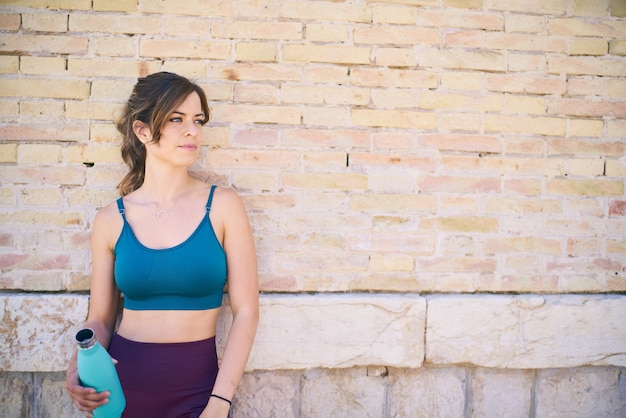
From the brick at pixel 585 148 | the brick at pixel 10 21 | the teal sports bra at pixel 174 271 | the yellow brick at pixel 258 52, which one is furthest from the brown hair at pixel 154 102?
the brick at pixel 585 148

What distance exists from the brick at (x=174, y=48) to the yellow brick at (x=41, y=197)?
87 centimetres

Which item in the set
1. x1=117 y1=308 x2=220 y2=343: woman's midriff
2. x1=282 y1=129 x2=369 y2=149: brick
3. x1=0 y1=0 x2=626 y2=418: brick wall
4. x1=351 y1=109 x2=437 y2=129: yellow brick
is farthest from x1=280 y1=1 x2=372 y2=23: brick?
x1=117 y1=308 x2=220 y2=343: woman's midriff

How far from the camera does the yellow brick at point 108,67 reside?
8.08ft

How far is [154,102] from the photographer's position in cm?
215

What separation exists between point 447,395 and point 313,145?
159 centimetres

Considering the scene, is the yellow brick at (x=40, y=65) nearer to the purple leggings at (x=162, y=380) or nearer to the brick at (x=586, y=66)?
the purple leggings at (x=162, y=380)

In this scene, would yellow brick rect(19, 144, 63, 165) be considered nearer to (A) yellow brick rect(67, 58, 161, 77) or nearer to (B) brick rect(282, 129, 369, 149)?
(A) yellow brick rect(67, 58, 161, 77)

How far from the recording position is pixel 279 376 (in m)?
2.60

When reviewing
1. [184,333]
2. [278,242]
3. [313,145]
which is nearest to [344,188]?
[313,145]

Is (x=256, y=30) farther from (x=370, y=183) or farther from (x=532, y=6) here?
(x=532, y=6)

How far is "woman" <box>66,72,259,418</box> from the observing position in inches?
82.8

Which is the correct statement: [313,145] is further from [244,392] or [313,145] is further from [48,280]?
[48,280]

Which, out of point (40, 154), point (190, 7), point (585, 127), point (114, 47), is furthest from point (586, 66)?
point (40, 154)

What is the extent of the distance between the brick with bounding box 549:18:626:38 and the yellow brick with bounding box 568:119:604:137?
0.48m
